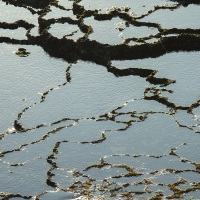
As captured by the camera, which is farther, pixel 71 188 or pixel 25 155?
pixel 25 155

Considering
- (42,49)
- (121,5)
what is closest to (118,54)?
(42,49)

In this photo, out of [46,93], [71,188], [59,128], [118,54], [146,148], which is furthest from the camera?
[118,54]

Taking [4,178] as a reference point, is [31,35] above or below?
above

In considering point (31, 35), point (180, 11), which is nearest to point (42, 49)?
point (31, 35)

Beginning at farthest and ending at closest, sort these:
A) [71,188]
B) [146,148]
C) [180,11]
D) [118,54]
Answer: [180,11] < [118,54] < [146,148] < [71,188]

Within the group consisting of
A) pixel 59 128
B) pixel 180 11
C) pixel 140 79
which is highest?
pixel 180 11

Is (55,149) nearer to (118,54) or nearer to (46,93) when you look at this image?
(46,93)

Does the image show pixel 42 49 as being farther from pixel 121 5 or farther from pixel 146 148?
pixel 146 148
